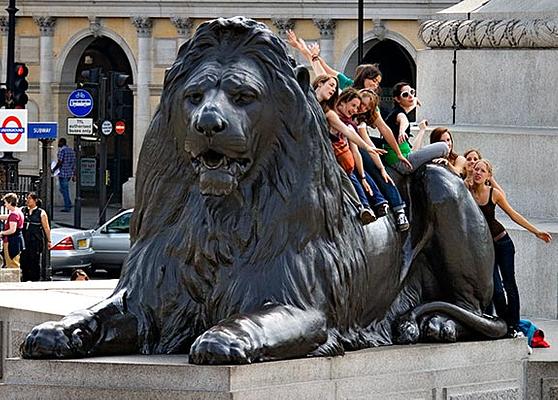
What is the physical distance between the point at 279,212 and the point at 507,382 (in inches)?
69.1

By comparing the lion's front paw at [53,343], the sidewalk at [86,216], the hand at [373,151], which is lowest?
the sidewalk at [86,216]

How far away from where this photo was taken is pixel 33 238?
2872cm

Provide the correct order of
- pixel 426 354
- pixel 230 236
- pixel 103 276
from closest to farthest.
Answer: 1. pixel 230 236
2. pixel 426 354
3. pixel 103 276

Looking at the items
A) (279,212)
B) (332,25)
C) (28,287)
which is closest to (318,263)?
(279,212)

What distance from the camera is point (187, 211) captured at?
9.81m

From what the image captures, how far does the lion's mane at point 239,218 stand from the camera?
31.9 feet

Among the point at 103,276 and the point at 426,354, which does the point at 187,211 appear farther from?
the point at 103,276

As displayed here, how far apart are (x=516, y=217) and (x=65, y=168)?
1924 inches

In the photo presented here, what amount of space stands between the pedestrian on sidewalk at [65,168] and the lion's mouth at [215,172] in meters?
49.2

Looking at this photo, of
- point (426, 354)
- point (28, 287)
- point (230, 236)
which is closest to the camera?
point (230, 236)

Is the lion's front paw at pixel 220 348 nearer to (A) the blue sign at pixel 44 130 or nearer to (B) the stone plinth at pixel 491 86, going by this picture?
(B) the stone plinth at pixel 491 86

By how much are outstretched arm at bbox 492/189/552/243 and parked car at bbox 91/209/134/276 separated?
21812 mm

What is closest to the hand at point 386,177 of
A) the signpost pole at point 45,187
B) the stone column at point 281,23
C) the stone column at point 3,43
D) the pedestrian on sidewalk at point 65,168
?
the signpost pole at point 45,187

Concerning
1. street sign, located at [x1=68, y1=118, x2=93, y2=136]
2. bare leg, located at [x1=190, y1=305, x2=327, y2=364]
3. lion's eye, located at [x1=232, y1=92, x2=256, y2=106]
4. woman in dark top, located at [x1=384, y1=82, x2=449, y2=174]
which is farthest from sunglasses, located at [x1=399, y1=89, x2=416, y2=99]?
street sign, located at [x1=68, y1=118, x2=93, y2=136]
